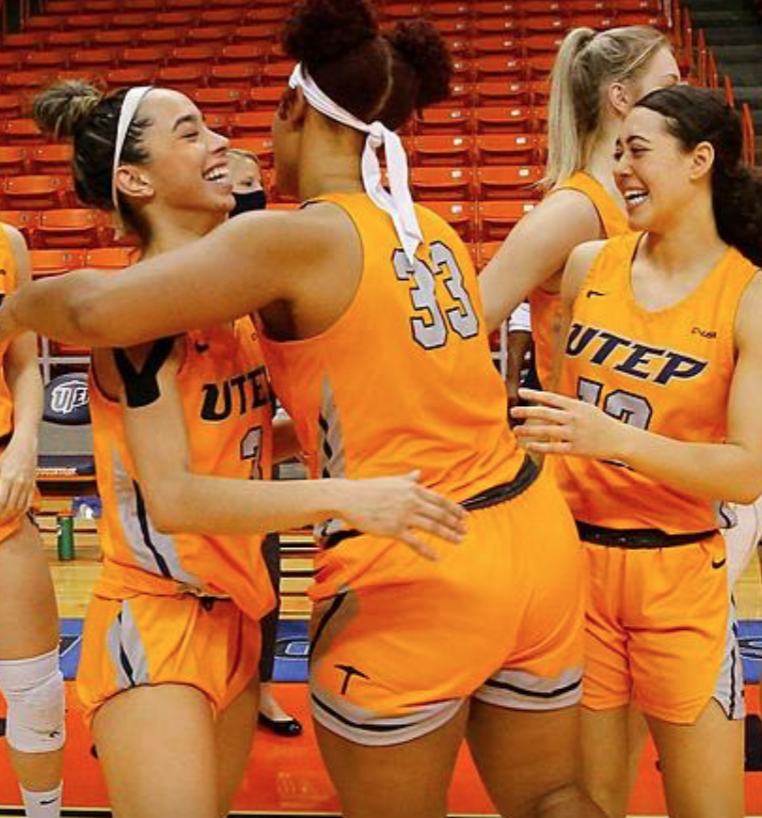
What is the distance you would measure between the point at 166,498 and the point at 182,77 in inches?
410

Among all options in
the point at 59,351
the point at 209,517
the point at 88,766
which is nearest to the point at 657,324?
the point at 209,517

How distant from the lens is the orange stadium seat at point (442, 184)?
9.50m

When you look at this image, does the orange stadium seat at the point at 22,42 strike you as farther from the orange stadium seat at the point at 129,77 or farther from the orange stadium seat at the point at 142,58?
the orange stadium seat at the point at 129,77

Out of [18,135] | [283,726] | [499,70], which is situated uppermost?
[499,70]

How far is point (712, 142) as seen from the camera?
7.54 ft

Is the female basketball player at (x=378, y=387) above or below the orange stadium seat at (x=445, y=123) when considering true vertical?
below

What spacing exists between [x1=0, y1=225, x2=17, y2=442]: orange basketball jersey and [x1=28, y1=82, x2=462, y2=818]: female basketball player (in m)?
0.73

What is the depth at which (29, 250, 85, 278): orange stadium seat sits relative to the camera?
27.8 feet

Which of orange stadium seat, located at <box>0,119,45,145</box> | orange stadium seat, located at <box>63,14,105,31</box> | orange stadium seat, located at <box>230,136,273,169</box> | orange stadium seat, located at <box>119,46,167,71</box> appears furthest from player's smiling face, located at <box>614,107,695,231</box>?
orange stadium seat, located at <box>63,14,105,31</box>

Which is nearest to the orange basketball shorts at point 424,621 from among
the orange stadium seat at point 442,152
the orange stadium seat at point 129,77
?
the orange stadium seat at point 442,152

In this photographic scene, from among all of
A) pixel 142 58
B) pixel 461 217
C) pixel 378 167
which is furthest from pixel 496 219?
pixel 378 167

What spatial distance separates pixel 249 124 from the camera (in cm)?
1050

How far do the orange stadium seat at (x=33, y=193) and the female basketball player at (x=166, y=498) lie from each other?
785 centimetres

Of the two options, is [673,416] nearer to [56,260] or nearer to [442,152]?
[56,260]
